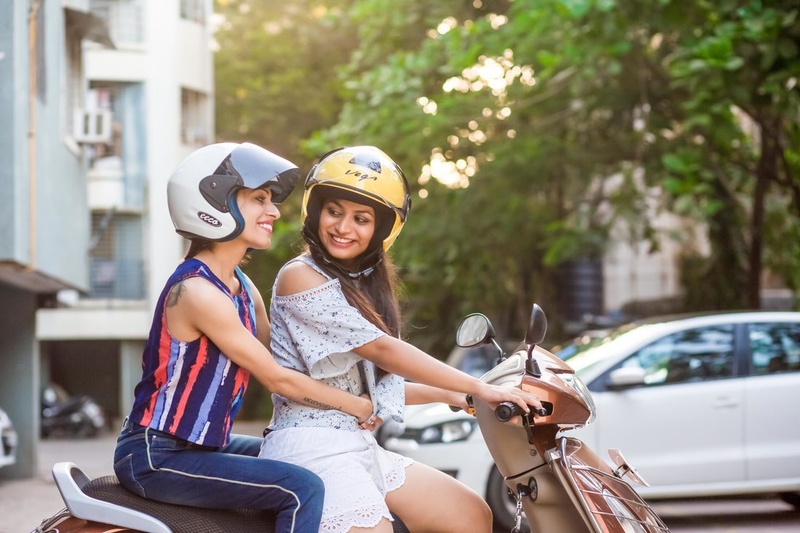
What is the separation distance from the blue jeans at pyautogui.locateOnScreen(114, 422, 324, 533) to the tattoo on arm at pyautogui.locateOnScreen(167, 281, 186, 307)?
36 cm

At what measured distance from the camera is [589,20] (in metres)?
12.6

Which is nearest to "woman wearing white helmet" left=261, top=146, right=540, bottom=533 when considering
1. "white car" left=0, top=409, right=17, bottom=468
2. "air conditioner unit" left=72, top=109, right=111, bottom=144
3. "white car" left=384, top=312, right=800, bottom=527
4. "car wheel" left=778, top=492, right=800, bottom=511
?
"white car" left=384, top=312, right=800, bottom=527

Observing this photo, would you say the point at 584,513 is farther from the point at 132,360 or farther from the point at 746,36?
the point at 132,360

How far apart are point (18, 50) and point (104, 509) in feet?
29.7

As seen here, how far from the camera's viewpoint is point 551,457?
360cm

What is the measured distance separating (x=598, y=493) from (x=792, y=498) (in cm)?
712

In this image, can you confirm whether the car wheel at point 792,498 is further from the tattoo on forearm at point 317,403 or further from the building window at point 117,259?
the building window at point 117,259

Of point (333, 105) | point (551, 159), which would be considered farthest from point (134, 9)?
point (551, 159)

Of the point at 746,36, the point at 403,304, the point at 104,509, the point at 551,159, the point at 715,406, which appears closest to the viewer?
the point at 104,509

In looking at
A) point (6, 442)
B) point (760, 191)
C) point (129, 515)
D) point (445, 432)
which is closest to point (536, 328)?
point (129, 515)

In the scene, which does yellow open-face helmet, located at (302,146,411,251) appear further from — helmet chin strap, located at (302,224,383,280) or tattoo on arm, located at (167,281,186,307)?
tattoo on arm, located at (167,281,186,307)

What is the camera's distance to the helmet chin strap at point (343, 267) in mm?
3777

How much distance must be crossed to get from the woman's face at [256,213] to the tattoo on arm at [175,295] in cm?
24

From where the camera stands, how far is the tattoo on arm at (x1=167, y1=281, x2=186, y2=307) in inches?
135
